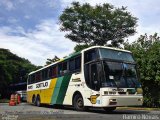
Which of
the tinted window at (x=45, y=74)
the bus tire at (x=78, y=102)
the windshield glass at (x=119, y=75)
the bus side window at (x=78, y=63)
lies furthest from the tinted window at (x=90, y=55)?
the tinted window at (x=45, y=74)

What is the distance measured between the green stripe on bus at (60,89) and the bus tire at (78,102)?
142 cm

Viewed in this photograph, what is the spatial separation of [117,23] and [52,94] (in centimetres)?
2313

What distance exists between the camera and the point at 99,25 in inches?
1682

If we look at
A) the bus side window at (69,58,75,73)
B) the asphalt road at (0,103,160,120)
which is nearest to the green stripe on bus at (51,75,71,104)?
the bus side window at (69,58,75,73)

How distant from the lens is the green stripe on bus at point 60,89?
63.6 feet

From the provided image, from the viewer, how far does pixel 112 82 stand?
604 inches

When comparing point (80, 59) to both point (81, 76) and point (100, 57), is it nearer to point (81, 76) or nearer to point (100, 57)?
point (81, 76)

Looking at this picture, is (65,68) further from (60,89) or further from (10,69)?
(10,69)

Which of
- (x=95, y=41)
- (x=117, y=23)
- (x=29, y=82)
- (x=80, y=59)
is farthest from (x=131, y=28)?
(x=80, y=59)

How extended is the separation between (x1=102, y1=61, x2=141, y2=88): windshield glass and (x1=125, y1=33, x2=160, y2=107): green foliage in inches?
209

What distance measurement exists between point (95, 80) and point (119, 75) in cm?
121

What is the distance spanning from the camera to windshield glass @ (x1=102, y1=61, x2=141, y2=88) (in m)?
15.3

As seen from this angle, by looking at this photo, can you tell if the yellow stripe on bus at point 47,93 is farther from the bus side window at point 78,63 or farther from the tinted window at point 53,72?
the bus side window at point 78,63

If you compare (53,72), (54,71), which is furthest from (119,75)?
(53,72)
